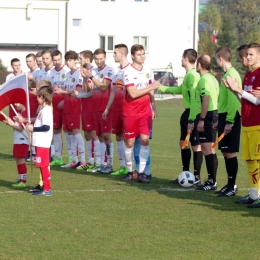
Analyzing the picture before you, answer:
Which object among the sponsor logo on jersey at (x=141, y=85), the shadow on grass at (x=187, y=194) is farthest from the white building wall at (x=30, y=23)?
the sponsor logo on jersey at (x=141, y=85)

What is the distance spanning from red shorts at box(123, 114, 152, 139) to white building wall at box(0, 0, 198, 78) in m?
40.7

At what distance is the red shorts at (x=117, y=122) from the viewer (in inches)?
512

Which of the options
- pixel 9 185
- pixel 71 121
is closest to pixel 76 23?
pixel 71 121

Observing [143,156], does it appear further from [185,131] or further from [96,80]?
[96,80]

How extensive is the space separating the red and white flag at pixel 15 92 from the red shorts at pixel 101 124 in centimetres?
239

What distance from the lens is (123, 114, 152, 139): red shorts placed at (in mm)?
11852

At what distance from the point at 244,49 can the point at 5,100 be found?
11.8ft

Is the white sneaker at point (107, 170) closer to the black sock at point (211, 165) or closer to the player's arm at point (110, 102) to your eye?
the player's arm at point (110, 102)

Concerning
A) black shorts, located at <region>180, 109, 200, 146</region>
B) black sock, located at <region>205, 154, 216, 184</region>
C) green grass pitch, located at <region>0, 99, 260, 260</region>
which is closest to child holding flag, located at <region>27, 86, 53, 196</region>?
green grass pitch, located at <region>0, 99, 260, 260</region>

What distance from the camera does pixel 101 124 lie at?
13.3 m

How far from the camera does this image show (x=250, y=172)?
32.0 feet

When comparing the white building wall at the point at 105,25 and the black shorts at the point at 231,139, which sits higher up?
the white building wall at the point at 105,25

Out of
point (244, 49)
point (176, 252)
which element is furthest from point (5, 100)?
point (176, 252)

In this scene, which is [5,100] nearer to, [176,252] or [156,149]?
[176,252]
